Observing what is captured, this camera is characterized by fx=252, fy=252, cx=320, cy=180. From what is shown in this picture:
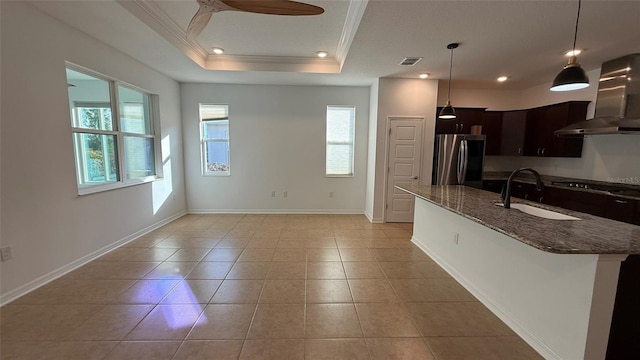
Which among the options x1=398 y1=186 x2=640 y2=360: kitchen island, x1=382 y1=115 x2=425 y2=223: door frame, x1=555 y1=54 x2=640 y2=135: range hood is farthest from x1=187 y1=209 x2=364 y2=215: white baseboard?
x1=555 y1=54 x2=640 y2=135: range hood

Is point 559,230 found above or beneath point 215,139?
beneath

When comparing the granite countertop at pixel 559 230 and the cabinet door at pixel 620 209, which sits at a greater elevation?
the granite countertop at pixel 559 230

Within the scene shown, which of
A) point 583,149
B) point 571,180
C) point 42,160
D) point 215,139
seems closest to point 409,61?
point 583,149

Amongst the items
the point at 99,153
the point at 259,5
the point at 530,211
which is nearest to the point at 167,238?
the point at 99,153

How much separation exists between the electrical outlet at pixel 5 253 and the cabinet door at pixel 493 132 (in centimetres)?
706

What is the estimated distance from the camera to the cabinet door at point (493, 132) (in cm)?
520

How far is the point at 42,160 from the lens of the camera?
8.40ft

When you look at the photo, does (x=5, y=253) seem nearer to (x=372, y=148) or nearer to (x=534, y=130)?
(x=372, y=148)

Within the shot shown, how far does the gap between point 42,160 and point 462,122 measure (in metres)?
6.17

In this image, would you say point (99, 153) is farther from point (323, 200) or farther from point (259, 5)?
point (323, 200)

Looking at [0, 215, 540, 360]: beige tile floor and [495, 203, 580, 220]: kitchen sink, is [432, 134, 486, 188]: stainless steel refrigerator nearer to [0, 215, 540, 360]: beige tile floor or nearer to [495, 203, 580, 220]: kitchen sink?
[0, 215, 540, 360]: beige tile floor

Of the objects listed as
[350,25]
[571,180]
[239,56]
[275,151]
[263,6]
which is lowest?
[571,180]

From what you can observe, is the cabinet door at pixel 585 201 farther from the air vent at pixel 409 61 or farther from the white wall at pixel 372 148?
the air vent at pixel 409 61

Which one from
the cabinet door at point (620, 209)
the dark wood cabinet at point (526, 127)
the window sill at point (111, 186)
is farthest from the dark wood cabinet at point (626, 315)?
the window sill at point (111, 186)
